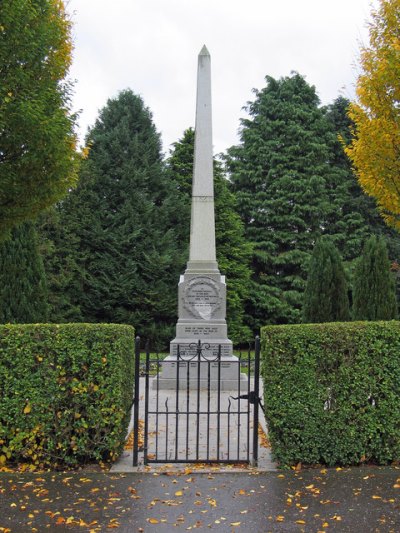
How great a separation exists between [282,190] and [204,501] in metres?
21.3

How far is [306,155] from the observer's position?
24875 millimetres

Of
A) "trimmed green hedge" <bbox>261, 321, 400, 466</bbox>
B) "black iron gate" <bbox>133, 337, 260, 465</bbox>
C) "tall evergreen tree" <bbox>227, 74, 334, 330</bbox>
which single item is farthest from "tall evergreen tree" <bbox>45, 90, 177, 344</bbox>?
"trimmed green hedge" <bbox>261, 321, 400, 466</bbox>

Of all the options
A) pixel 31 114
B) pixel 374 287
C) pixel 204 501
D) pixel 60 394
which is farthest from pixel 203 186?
pixel 204 501

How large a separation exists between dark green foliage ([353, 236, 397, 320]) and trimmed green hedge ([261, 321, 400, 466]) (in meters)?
7.95

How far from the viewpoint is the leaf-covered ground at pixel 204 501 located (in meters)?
3.96

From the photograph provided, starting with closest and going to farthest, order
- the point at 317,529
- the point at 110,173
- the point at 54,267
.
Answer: the point at 317,529 → the point at 54,267 → the point at 110,173

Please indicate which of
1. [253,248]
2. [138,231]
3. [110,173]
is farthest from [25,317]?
[253,248]

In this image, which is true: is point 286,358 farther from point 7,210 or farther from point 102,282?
point 102,282

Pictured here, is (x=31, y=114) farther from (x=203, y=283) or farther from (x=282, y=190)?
(x=282, y=190)

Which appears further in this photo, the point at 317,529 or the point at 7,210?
the point at 7,210

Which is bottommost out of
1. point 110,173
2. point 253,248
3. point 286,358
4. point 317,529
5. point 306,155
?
point 317,529

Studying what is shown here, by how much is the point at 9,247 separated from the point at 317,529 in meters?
11.3

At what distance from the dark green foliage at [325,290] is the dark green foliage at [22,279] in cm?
668

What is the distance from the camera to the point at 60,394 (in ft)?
→ 17.5
